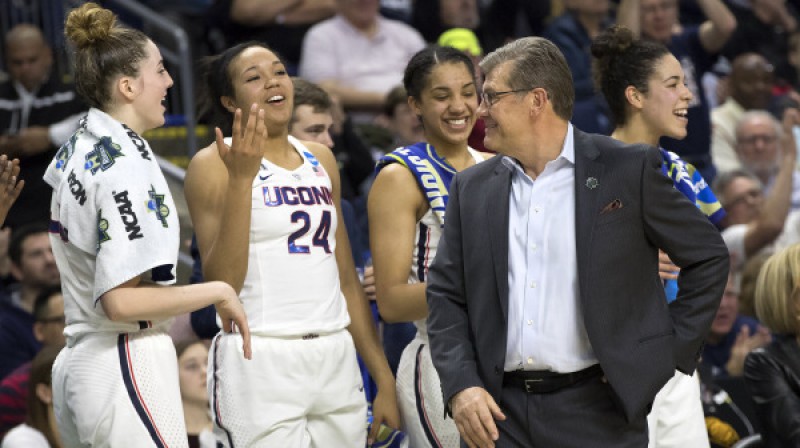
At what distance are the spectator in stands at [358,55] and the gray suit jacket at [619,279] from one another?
517cm

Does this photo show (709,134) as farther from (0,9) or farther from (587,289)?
(587,289)

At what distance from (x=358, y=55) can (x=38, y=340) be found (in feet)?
11.0

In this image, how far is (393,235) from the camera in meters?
4.96

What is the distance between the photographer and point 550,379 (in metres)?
4.02

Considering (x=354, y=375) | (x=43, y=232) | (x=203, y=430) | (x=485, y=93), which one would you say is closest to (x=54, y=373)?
(x=354, y=375)

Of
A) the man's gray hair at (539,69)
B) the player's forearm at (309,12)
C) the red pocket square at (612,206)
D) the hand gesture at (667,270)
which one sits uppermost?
the man's gray hair at (539,69)

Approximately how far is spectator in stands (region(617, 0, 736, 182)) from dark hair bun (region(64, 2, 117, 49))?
4.91m

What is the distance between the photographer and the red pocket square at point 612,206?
13.1 ft

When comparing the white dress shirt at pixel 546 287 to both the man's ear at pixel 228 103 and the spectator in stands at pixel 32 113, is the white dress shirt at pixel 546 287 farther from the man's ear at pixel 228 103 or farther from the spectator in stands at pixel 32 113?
the spectator in stands at pixel 32 113

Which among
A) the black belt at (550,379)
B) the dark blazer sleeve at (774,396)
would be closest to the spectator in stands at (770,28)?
the dark blazer sleeve at (774,396)

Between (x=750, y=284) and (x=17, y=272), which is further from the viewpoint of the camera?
(x=750, y=284)

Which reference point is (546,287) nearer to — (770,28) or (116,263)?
(116,263)

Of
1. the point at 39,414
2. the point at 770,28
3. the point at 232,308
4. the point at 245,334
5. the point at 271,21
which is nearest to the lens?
the point at 232,308


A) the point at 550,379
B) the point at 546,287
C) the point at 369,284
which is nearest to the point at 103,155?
the point at 546,287
